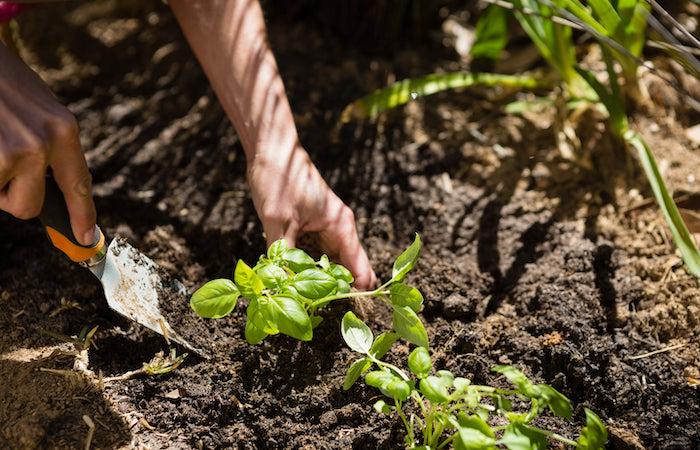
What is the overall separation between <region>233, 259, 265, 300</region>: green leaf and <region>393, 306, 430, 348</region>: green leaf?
25 cm

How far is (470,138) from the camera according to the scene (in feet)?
5.31

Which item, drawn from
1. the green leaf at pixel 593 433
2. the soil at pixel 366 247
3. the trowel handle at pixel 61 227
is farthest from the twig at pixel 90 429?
the green leaf at pixel 593 433

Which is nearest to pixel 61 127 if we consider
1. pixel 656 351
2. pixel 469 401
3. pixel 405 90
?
pixel 469 401

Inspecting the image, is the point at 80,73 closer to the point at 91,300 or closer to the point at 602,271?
the point at 91,300

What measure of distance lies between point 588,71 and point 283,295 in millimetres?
1027

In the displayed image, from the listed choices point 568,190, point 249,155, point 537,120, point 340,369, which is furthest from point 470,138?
point 340,369

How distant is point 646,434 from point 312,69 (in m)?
1.36

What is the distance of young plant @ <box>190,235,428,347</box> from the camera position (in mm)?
894

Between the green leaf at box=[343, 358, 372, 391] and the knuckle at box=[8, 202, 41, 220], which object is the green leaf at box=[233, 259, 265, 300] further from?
the knuckle at box=[8, 202, 41, 220]

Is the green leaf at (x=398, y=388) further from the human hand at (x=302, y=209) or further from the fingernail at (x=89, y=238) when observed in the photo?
the fingernail at (x=89, y=238)

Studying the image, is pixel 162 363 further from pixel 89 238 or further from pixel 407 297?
pixel 407 297

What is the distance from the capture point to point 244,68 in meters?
1.23

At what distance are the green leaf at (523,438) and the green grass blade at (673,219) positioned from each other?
1.89 feet

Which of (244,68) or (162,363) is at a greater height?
(244,68)
